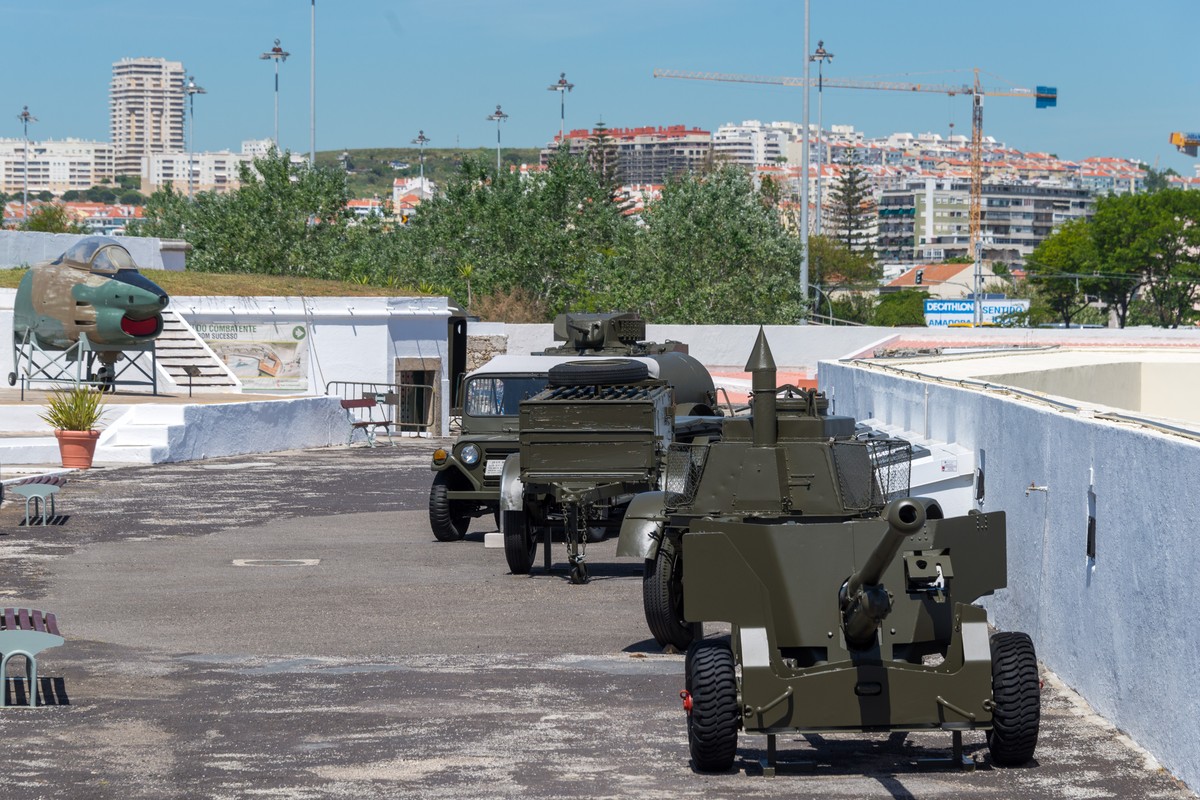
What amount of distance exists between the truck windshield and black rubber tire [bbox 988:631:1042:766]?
35.9 feet

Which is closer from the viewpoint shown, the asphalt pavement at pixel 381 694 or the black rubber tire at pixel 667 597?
the asphalt pavement at pixel 381 694

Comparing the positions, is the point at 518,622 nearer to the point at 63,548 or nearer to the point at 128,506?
the point at 63,548

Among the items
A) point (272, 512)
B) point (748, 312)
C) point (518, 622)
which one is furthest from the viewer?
point (748, 312)

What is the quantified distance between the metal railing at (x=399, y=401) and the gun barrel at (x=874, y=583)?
3139cm

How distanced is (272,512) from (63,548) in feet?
14.3

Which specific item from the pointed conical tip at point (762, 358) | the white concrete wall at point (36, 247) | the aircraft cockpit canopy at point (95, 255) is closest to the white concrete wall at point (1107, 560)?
the pointed conical tip at point (762, 358)

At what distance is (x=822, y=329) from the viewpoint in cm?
5172

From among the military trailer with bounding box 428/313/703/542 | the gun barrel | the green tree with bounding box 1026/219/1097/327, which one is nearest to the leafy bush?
the military trailer with bounding box 428/313/703/542

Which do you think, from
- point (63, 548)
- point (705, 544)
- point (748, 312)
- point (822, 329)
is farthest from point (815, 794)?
point (748, 312)

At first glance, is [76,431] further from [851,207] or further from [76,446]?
[851,207]

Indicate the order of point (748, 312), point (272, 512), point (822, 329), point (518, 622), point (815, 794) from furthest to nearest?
1. point (748, 312)
2. point (822, 329)
3. point (272, 512)
4. point (518, 622)
5. point (815, 794)

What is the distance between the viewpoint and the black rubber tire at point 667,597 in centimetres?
1180

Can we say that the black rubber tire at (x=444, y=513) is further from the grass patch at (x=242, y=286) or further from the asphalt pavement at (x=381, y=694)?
the grass patch at (x=242, y=286)

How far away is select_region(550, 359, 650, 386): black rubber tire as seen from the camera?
17.1 m
